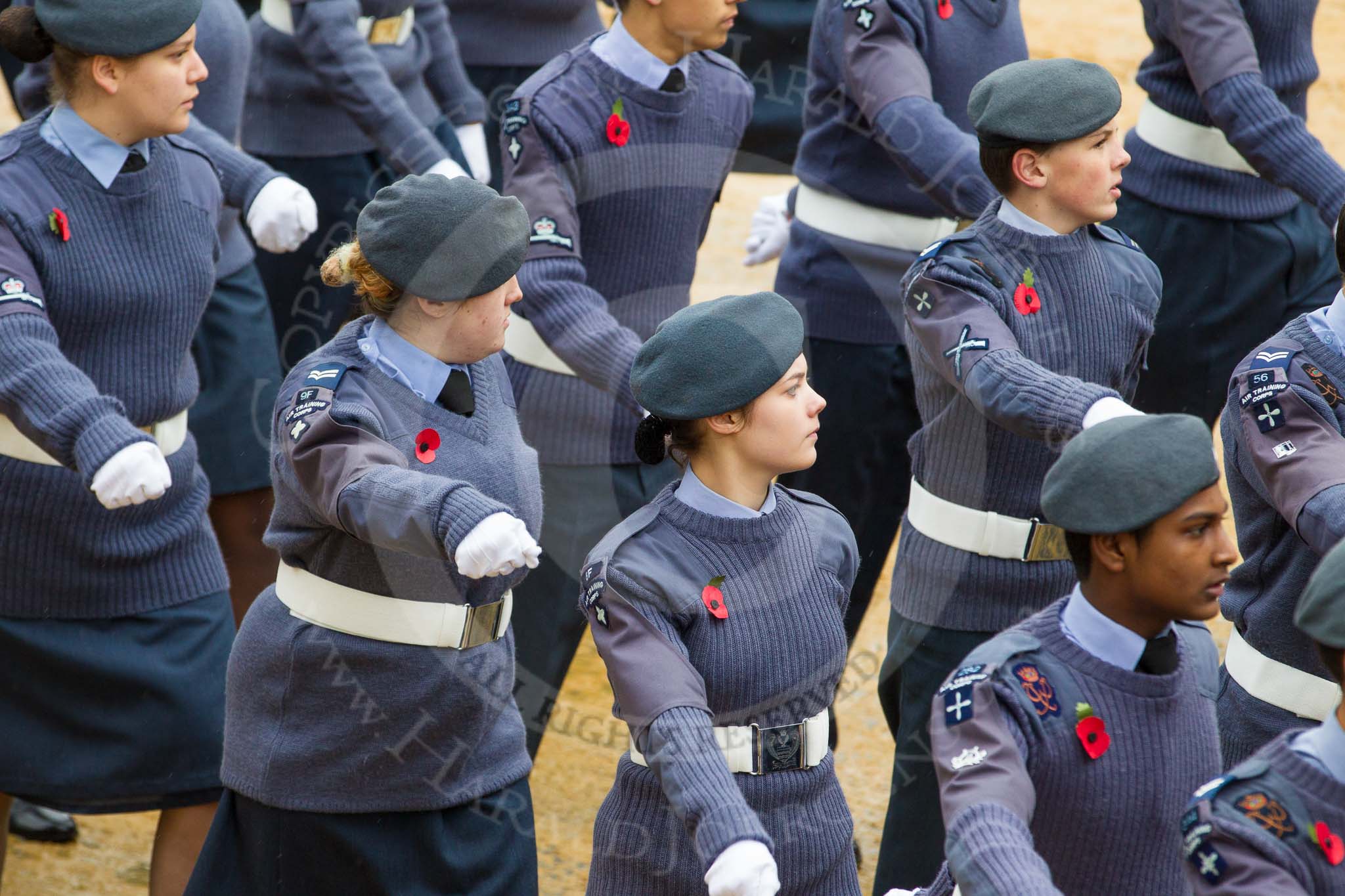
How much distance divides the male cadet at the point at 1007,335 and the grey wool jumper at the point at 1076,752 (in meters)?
0.63

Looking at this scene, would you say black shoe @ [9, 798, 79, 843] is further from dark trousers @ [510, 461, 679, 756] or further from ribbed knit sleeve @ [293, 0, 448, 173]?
ribbed knit sleeve @ [293, 0, 448, 173]

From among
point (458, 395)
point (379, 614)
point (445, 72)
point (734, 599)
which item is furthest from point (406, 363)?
point (445, 72)

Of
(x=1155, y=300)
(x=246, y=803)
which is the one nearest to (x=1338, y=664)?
(x=1155, y=300)

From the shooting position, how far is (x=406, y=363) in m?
2.80

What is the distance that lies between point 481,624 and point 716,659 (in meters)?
0.44

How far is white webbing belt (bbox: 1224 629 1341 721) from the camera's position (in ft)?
9.56

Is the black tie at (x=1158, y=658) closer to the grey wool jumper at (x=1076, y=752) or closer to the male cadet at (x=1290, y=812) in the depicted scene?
the grey wool jumper at (x=1076, y=752)

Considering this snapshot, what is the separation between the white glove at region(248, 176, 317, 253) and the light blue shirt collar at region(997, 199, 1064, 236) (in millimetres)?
1316

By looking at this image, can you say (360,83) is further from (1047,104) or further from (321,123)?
(1047,104)

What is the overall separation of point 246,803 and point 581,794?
1.43 meters

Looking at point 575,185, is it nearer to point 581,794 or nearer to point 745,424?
point 745,424

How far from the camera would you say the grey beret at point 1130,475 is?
2262 mm

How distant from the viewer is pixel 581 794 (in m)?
4.29

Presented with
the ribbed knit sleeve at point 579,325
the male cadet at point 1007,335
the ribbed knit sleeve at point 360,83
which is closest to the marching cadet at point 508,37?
the ribbed knit sleeve at point 360,83
